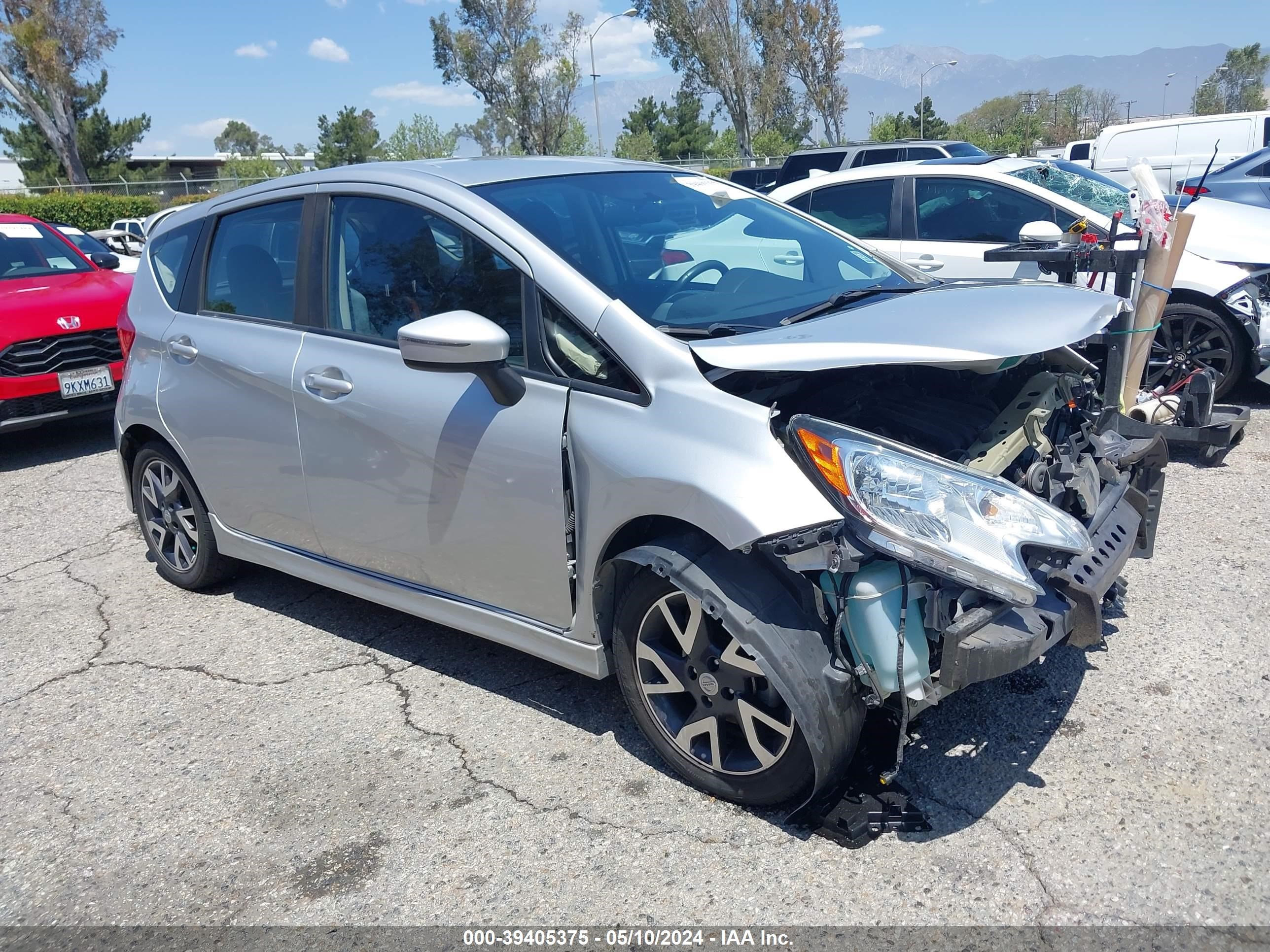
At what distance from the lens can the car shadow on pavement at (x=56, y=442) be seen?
7.73 m

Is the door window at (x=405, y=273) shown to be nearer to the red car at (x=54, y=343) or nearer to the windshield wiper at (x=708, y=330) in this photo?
the windshield wiper at (x=708, y=330)

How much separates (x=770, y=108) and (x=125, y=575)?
51.5 metres

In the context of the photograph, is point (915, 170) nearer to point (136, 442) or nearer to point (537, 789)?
point (136, 442)

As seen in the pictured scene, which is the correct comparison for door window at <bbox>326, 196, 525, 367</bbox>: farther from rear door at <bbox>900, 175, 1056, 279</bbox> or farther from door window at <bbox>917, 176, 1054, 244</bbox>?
door window at <bbox>917, 176, 1054, 244</bbox>

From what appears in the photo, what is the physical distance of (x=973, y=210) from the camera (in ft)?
23.8

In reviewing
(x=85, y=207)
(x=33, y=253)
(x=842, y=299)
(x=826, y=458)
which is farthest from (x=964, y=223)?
(x=85, y=207)

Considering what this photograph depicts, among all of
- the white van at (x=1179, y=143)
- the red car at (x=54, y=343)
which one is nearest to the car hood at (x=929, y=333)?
the red car at (x=54, y=343)

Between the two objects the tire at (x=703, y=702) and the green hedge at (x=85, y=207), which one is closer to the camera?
the tire at (x=703, y=702)

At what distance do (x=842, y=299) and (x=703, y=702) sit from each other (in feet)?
4.71

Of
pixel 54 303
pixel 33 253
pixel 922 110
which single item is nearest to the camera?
pixel 54 303

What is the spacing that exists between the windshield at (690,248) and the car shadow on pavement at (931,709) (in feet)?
4.53

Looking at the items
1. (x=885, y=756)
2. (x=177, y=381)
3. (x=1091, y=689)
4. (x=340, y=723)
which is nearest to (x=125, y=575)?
(x=177, y=381)

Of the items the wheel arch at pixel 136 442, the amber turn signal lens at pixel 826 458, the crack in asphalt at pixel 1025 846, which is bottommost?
the crack in asphalt at pixel 1025 846

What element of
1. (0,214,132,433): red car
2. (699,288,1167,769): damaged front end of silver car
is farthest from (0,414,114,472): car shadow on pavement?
(699,288,1167,769): damaged front end of silver car
